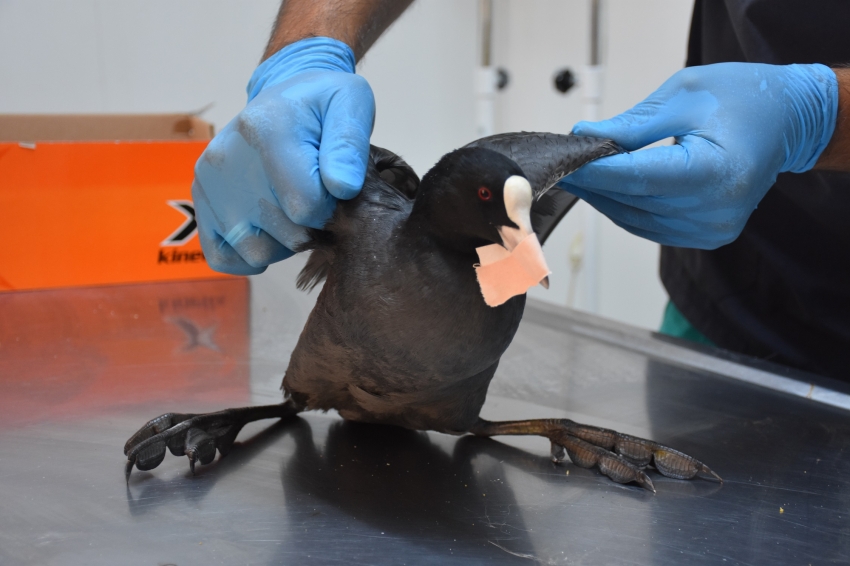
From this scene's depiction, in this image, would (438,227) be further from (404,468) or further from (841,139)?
(841,139)

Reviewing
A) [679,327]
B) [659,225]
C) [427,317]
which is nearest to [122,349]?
[427,317]

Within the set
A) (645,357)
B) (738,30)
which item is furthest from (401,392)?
(738,30)

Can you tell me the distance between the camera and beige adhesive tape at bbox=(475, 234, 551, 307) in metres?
0.85

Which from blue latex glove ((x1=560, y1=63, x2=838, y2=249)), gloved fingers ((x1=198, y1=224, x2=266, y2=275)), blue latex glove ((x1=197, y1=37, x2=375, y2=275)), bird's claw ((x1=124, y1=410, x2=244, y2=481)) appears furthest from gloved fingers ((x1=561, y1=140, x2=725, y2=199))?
bird's claw ((x1=124, y1=410, x2=244, y2=481))

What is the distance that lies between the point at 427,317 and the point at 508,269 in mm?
127

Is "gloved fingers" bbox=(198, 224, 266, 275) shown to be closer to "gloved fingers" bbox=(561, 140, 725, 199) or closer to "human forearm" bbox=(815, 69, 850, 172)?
"gloved fingers" bbox=(561, 140, 725, 199)

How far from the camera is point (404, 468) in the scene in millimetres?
1099

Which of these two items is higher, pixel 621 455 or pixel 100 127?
pixel 100 127

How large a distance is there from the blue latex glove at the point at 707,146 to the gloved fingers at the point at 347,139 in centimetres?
32

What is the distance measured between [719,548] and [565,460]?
0.96 ft

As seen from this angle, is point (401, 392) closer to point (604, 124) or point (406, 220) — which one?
point (406, 220)

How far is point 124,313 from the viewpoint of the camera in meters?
1.79

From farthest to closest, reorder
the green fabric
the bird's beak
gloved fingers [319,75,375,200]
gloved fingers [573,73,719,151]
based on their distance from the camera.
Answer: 1. the green fabric
2. gloved fingers [573,73,719,151]
3. gloved fingers [319,75,375,200]
4. the bird's beak

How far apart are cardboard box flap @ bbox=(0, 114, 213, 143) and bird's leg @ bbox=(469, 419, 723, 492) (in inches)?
54.6
